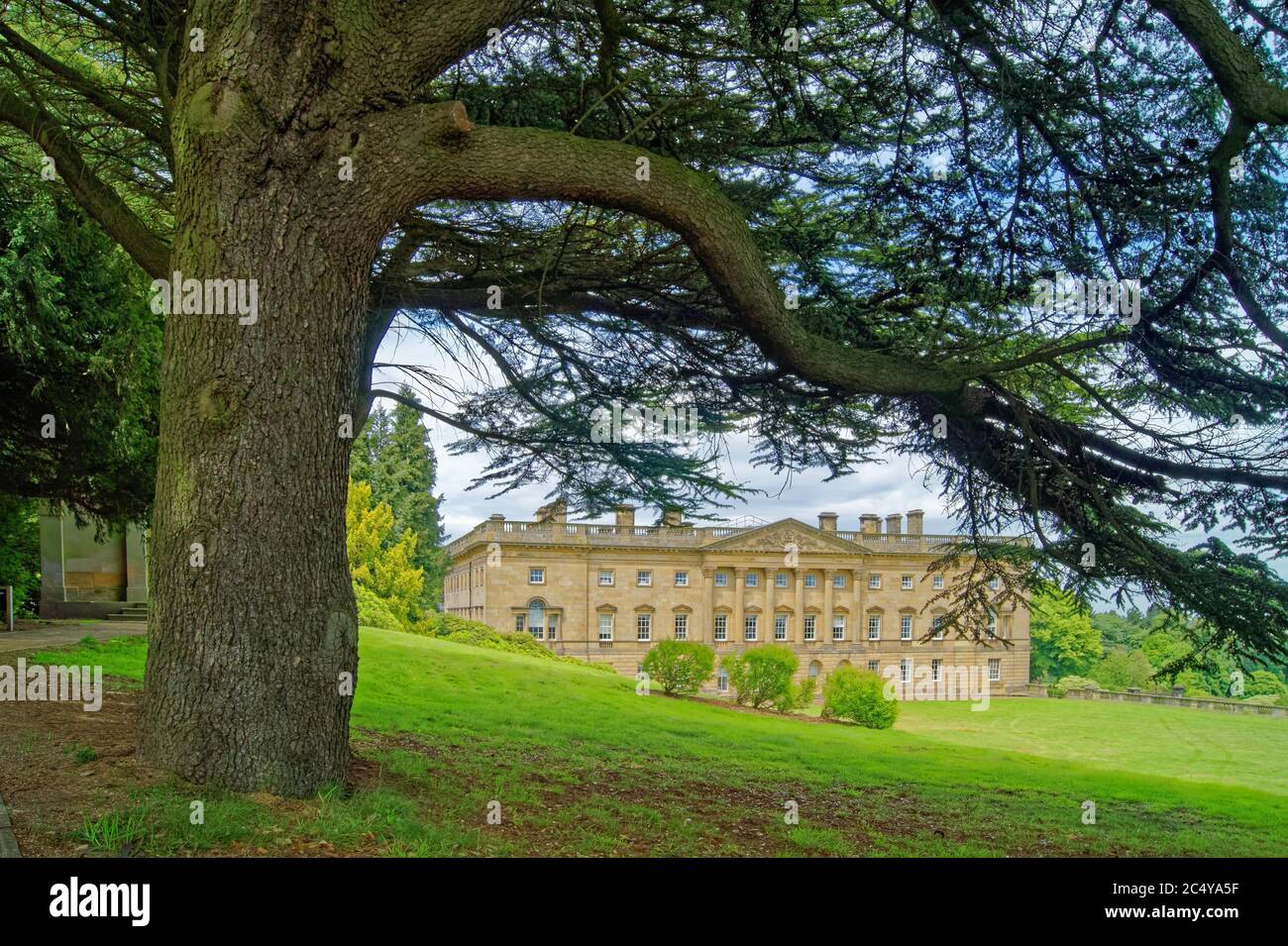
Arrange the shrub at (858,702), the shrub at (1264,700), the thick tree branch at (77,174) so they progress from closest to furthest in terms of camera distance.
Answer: the thick tree branch at (77,174) < the shrub at (858,702) < the shrub at (1264,700)

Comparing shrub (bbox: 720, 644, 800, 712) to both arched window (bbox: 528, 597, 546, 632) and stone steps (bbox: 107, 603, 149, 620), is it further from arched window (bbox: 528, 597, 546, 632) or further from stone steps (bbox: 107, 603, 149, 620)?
arched window (bbox: 528, 597, 546, 632)

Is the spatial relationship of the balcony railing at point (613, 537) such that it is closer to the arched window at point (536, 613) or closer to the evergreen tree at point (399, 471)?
the arched window at point (536, 613)

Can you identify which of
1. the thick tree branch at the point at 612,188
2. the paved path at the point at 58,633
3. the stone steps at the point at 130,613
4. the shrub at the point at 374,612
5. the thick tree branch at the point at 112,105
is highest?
the thick tree branch at the point at 112,105

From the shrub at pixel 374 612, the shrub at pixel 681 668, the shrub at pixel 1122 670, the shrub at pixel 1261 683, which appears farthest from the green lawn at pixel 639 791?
the shrub at pixel 1122 670

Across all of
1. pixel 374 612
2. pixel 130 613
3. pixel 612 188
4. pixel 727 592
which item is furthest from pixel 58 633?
pixel 727 592

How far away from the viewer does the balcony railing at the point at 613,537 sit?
41.1 metres

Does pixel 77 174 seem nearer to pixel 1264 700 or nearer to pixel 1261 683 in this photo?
pixel 1261 683

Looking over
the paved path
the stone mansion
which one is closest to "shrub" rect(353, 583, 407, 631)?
the paved path

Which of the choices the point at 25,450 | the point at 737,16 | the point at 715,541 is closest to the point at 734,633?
the point at 715,541

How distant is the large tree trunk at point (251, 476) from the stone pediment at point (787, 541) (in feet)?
146

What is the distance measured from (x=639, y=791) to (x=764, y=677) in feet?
62.1

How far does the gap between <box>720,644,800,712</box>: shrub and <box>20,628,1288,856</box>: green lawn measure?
3.26m

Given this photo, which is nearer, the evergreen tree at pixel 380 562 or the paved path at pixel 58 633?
the paved path at pixel 58 633

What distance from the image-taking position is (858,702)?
25.5 meters
